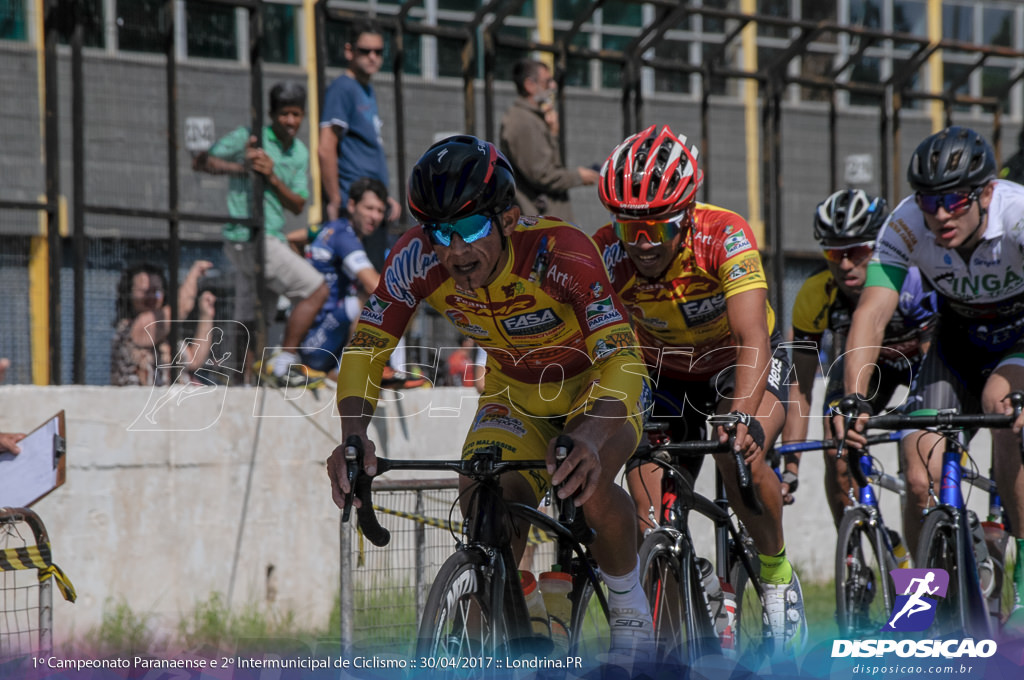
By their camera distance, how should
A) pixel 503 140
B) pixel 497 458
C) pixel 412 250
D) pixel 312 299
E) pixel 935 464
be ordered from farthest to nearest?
pixel 503 140 → pixel 312 299 → pixel 935 464 → pixel 412 250 → pixel 497 458

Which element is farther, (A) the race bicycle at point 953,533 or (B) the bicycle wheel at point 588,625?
(A) the race bicycle at point 953,533

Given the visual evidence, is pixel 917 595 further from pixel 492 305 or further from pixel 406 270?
pixel 406 270

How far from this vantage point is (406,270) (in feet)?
15.2

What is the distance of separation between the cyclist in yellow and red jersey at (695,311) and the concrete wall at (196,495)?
262 centimetres

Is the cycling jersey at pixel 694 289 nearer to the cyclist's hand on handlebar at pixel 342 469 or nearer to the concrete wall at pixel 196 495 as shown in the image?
the cyclist's hand on handlebar at pixel 342 469

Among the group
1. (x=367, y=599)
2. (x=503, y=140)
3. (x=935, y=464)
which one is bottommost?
(x=367, y=599)

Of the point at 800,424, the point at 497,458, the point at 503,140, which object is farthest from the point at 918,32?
the point at 497,458

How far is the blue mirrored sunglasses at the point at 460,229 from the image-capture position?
4.25m

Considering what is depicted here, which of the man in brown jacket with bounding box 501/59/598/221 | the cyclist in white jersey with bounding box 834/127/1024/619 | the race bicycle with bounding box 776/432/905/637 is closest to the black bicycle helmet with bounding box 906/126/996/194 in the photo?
the cyclist in white jersey with bounding box 834/127/1024/619

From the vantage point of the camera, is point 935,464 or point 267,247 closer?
point 935,464

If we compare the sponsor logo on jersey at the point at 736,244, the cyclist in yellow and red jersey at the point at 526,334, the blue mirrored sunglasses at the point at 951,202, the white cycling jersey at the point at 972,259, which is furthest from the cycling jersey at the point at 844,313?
the cyclist in yellow and red jersey at the point at 526,334

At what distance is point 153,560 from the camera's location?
7230 mm

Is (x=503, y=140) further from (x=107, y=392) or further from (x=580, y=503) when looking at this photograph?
(x=580, y=503)

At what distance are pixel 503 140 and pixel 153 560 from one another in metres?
3.58
